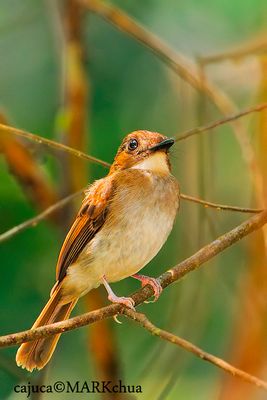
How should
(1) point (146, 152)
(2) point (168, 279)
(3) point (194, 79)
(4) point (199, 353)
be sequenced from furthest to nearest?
(3) point (194, 79) < (1) point (146, 152) < (2) point (168, 279) < (4) point (199, 353)

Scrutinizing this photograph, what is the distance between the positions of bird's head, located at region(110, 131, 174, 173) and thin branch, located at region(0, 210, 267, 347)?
32 centimetres

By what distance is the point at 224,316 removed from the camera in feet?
10.8

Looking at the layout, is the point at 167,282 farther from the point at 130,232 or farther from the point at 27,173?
the point at 27,173

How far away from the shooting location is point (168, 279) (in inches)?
68.3

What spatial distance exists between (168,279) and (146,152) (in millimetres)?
480

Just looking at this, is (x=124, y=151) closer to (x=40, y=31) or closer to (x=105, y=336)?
(x=105, y=336)

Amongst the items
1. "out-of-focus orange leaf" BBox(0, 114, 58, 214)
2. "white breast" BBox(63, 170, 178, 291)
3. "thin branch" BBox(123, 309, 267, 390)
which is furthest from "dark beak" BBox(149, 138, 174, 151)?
"out-of-focus orange leaf" BBox(0, 114, 58, 214)

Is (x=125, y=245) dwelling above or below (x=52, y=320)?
above

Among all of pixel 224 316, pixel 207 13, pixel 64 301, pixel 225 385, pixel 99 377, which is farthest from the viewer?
pixel 207 13

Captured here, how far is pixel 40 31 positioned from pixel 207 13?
2.56 feet

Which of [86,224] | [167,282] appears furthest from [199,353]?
[86,224]

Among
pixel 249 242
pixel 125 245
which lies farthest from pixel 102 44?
pixel 125 245

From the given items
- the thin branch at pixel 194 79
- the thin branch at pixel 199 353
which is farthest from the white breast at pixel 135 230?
the thin branch at pixel 199 353

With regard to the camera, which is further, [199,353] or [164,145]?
[164,145]
